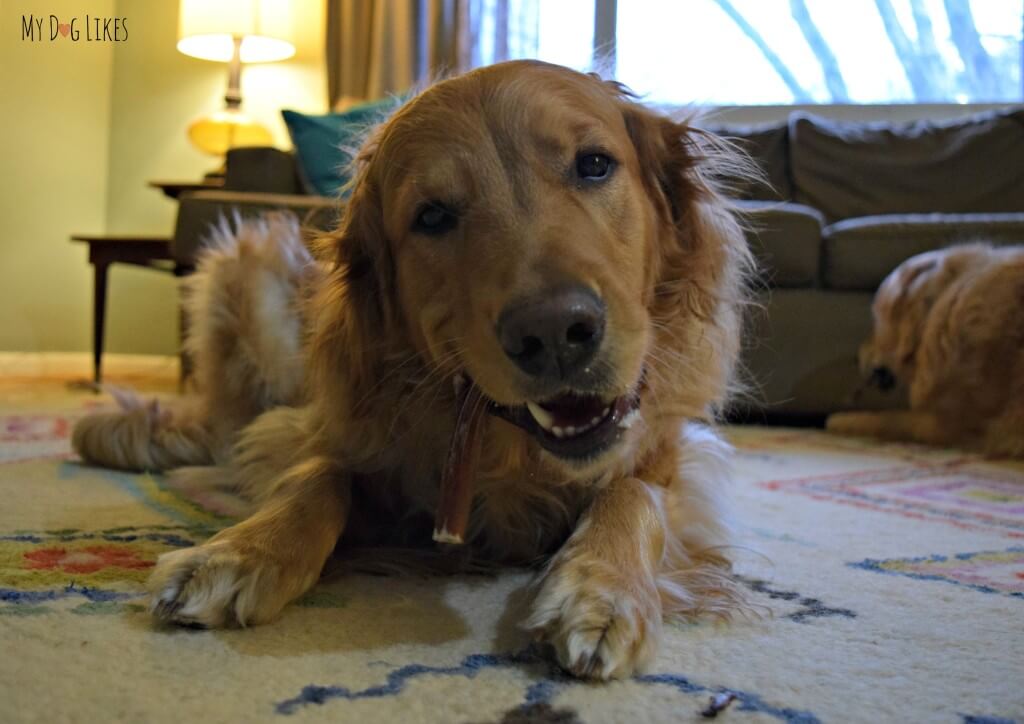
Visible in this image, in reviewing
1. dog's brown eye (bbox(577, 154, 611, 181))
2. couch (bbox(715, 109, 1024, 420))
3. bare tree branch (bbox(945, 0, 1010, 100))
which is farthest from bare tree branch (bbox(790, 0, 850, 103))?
dog's brown eye (bbox(577, 154, 611, 181))

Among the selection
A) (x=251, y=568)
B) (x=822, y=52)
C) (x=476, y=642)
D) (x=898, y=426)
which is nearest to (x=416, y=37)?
(x=822, y=52)

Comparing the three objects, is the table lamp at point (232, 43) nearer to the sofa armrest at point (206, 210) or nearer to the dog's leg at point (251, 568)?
the sofa armrest at point (206, 210)

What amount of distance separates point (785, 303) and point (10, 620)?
348cm

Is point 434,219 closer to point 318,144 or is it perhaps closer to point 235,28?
point 318,144

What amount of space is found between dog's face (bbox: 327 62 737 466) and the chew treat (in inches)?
2.1

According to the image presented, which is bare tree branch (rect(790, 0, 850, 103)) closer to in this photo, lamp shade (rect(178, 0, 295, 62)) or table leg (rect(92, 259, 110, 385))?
lamp shade (rect(178, 0, 295, 62))

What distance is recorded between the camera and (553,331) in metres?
1.12

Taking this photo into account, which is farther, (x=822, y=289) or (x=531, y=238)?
(x=822, y=289)

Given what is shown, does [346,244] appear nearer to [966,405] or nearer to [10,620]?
[10,620]

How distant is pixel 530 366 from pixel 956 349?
2.78 metres

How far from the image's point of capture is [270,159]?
15.3 ft

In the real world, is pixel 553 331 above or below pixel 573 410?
above

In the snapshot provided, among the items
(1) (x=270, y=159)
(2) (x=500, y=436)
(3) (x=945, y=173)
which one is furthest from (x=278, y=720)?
(3) (x=945, y=173)

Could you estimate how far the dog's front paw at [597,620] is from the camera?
100cm
